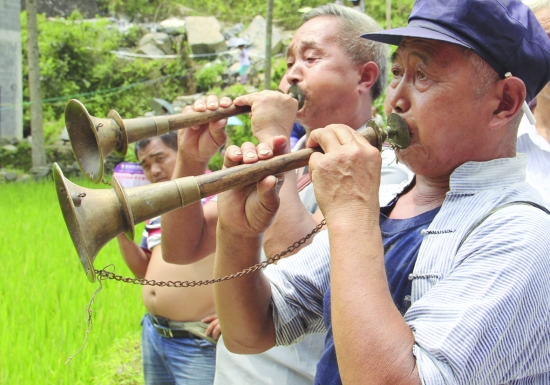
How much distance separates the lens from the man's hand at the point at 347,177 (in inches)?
54.4

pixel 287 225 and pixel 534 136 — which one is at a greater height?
pixel 534 136

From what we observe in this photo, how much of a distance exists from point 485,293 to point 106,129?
4.60 feet

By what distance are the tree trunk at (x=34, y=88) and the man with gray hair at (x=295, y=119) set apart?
10872mm

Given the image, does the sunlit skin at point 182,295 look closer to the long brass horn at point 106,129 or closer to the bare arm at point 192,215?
the bare arm at point 192,215

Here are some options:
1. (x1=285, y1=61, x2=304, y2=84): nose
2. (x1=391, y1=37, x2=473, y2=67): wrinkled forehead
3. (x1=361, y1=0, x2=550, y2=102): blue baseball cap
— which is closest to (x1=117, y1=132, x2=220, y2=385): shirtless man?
(x1=285, y1=61, x2=304, y2=84): nose

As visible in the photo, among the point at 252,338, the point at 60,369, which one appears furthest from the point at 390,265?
the point at 60,369

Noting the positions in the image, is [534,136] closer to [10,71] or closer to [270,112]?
[270,112]

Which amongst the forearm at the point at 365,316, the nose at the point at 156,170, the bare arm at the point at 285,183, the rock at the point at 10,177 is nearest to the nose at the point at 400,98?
the forearm at the point at 365,316

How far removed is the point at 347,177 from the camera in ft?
4.58

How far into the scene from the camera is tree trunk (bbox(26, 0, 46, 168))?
485 inches

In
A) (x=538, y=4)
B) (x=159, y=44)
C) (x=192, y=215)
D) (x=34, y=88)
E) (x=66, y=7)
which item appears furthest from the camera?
(x=66, y=7)

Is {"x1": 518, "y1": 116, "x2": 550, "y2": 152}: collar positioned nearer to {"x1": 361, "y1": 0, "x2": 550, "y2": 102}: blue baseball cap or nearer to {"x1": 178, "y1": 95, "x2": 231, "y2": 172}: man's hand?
{"x1": 361, "y1": 0, "x2": 550, "y2": 102}: blue baseball cap

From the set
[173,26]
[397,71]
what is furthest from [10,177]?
[397,71]

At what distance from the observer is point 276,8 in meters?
19.3
